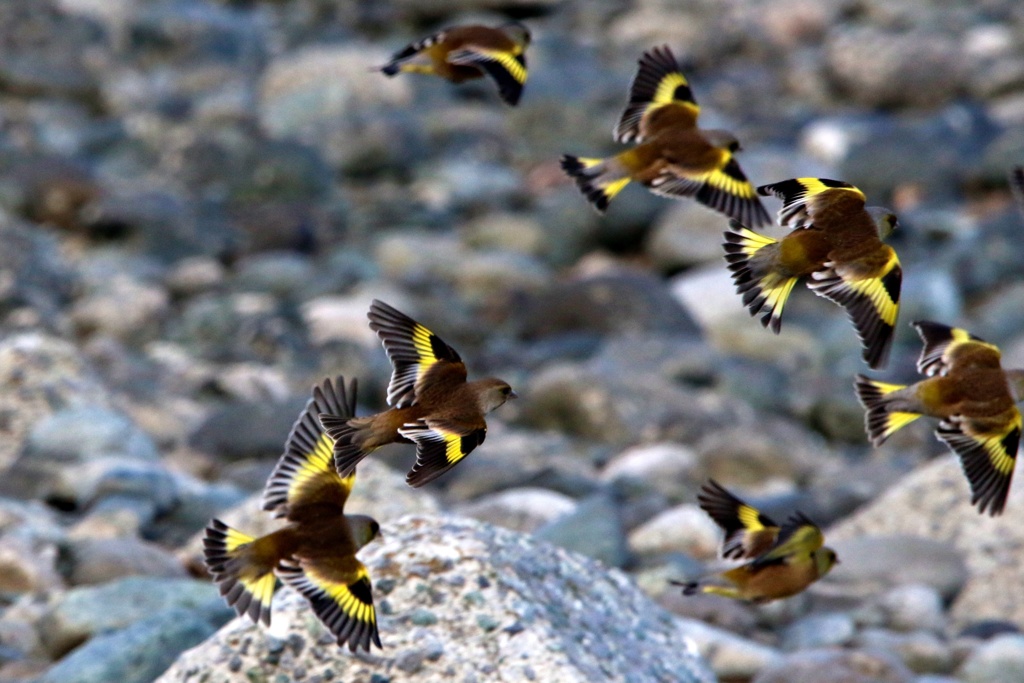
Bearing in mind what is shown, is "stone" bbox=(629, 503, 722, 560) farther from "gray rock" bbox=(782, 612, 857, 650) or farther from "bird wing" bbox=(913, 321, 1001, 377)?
"bird wing" bbox=(913, 321, 1001, 377)

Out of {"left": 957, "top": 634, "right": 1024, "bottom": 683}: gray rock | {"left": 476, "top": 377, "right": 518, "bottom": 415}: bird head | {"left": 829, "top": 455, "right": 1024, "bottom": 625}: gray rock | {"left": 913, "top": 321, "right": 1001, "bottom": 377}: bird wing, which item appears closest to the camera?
{"left": 476, "top": 377, "right": 518, "bottom": 415}: bird head

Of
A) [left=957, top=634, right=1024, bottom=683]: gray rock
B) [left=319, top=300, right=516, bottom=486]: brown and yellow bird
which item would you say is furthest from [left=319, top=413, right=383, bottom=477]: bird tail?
[left=957, top=634, right=1024, bottom=683]: gray rock

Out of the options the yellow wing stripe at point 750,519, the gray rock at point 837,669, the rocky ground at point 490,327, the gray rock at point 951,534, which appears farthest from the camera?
the gray rock at point 951,534

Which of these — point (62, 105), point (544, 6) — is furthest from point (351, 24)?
point (62, 105)

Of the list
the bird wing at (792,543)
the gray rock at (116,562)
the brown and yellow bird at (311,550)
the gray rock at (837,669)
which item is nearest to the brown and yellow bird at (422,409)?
the brown and yellow bird at (311,550)

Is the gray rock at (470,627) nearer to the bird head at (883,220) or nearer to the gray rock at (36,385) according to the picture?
the bird head at (883,220)

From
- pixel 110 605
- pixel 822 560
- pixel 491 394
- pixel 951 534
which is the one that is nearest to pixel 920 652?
pixel 951 534

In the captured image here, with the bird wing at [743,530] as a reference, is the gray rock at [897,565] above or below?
above
